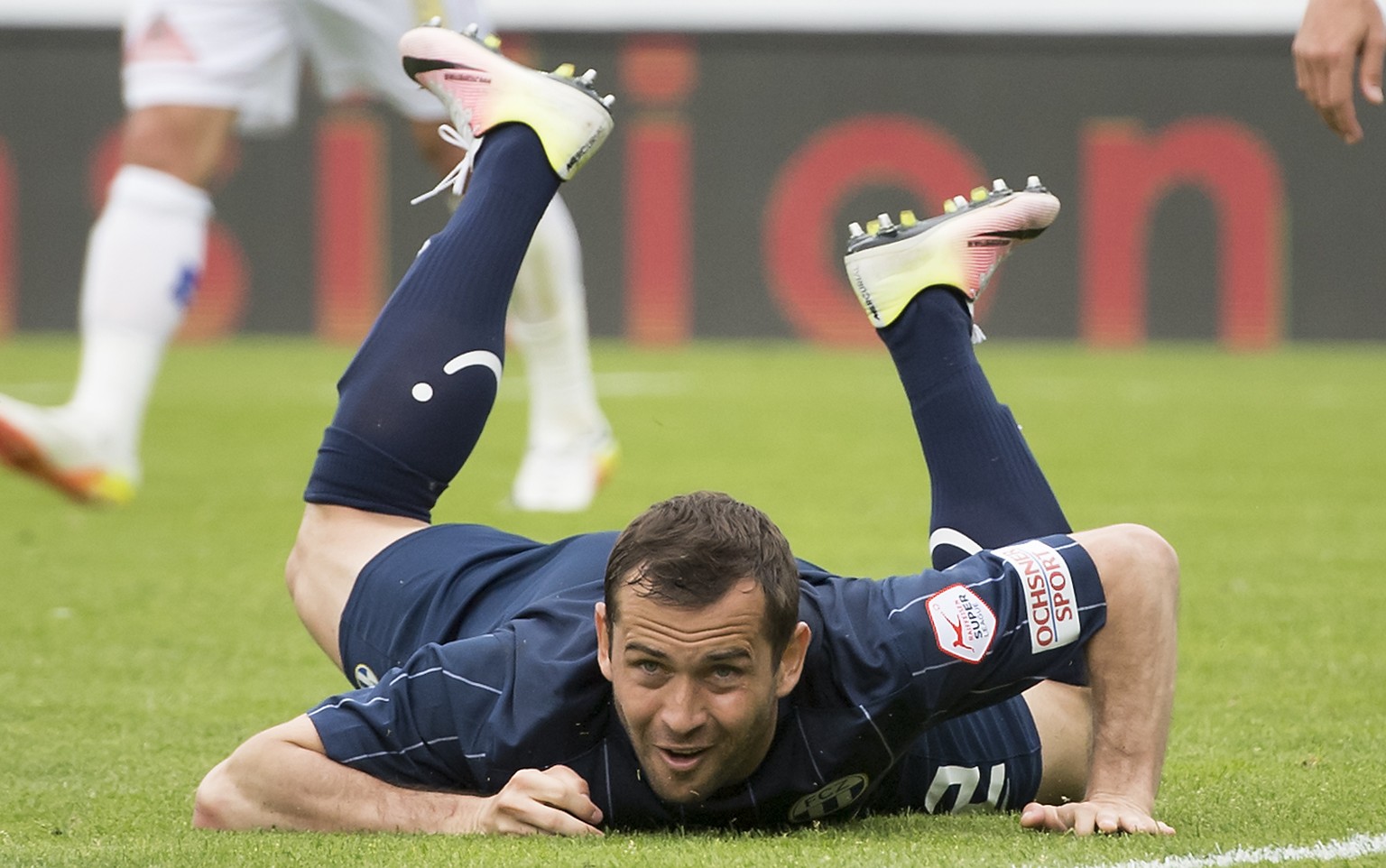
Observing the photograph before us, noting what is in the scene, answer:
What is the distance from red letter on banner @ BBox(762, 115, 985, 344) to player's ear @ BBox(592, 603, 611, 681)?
42.7 ft

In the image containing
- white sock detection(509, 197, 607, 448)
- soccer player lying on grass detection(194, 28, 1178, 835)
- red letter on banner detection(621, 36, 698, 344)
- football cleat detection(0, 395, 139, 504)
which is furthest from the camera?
red letter on banner detection(621, 36, 698, 344)

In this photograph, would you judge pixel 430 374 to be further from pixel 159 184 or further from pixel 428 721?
pixel 159 184

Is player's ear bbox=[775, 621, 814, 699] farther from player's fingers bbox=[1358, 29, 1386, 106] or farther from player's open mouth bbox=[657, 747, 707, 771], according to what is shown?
player's fingers bbox=[1358, 29, 1386, 106]

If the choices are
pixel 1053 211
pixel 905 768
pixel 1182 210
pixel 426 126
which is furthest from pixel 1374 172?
pixel 905 768

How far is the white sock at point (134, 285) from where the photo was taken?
534 cm

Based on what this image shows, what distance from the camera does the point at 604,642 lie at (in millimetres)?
2775

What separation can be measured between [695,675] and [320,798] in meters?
0.60

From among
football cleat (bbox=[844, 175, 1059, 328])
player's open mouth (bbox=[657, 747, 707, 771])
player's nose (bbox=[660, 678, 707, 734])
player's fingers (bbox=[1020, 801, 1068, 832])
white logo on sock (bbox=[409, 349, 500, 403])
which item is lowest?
player's fingers (bbox=[1020, 801, 1068, 832])

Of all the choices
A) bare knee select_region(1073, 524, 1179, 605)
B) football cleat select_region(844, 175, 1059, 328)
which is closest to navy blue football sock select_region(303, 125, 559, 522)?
football cleat select_region(844, 175, 1059, 328)

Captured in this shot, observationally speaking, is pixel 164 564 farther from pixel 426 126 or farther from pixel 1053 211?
pixel 1053 211

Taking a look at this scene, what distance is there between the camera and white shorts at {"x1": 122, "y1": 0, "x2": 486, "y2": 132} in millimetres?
5527

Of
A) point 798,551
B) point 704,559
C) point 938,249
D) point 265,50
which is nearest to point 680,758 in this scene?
point 704,559

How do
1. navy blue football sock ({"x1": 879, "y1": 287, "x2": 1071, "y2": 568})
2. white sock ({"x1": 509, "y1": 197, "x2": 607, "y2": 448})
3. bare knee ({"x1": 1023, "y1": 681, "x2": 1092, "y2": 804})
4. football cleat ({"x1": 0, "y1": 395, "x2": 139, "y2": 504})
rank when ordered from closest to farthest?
bare knee ({"x1": 1023, "y1": 681, "x2": 1092, "y2": 804}) → navy blue football sock ({"x1": 879, "y1": 287, "x2": 1071, "y2": 568}) → football cleat ({"x1": 0, "y1": 395, "x2": 139, "y2": 504}) → white sock ({"x1": 509, "y1": 197, "x2": 607, "y2": 448})

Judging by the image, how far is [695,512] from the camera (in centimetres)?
275
